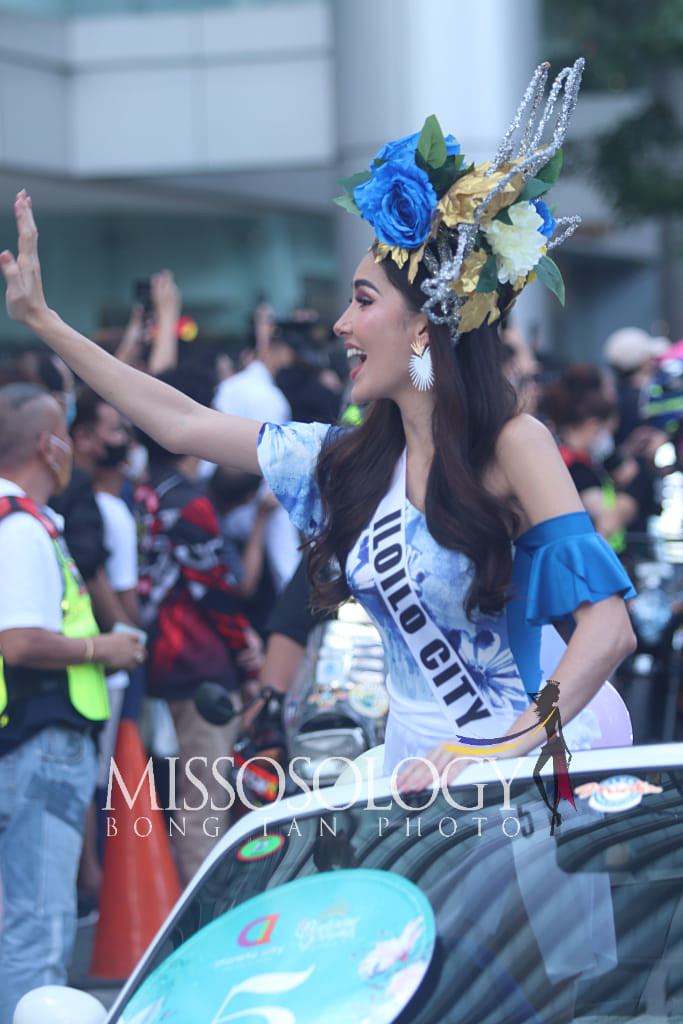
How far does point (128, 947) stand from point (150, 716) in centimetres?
109

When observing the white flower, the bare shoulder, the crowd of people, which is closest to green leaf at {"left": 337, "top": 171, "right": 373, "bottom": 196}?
the crowd of people

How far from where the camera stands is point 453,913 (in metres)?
1.83

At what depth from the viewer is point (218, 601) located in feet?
15.6

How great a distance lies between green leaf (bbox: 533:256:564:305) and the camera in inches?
99.8

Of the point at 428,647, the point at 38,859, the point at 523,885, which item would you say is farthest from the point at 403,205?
the point at 38,859

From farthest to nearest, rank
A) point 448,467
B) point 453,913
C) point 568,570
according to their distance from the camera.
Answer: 1. point 448,467
2. point 568,570
3. point 453,913

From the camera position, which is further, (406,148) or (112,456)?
(112,456)

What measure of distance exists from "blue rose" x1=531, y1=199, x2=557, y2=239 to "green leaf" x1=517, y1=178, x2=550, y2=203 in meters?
0.04

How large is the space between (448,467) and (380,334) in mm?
294

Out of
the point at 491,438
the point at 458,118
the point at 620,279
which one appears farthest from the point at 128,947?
the point at 620,279

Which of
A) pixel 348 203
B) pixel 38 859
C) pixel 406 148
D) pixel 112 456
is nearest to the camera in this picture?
pixel 406 148

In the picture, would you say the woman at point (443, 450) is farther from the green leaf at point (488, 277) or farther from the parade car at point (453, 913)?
the parade car at point (453, 913)

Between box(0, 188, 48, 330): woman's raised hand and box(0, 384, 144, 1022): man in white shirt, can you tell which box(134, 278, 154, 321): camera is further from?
box(0, 188, 48, 330): woman's raised hand

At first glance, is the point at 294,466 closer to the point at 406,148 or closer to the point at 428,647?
the point at 428,647
